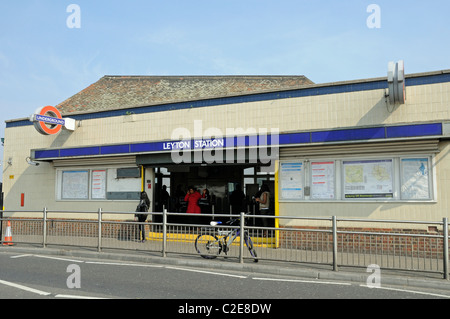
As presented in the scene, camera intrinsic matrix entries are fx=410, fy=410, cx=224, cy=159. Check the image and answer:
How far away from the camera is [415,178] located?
10.6 metres

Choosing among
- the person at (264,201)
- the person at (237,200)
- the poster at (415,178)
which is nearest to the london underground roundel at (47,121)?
the person at (237,200)

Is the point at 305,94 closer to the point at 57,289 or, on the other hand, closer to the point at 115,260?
the point at 115,260

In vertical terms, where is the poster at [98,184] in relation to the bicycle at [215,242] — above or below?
above

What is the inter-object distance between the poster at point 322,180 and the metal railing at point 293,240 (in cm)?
81

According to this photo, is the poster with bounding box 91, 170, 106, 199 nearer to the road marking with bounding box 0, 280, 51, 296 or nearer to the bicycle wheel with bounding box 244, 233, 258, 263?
the bicycle wheel with bounding box 244, 233, 258, 263

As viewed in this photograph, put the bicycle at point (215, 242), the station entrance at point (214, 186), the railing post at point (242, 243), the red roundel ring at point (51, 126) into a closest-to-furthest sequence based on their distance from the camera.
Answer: the railing post at point (242, 243) → the bicycle at point (215, 242) → the station entrance at point (214, 186) → the red roundel ring at point (51, 126)

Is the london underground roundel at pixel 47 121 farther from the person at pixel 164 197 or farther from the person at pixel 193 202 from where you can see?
the person at pixel 193 202

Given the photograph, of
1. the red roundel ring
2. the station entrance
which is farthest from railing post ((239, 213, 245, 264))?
the red roundel ring

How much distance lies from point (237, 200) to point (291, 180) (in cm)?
304

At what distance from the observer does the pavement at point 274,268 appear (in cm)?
749

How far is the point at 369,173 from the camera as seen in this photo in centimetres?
1112

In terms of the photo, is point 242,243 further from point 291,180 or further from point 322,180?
point 322,180

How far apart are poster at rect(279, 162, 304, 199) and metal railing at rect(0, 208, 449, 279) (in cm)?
79

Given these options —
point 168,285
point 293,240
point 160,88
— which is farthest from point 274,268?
point 160,88
